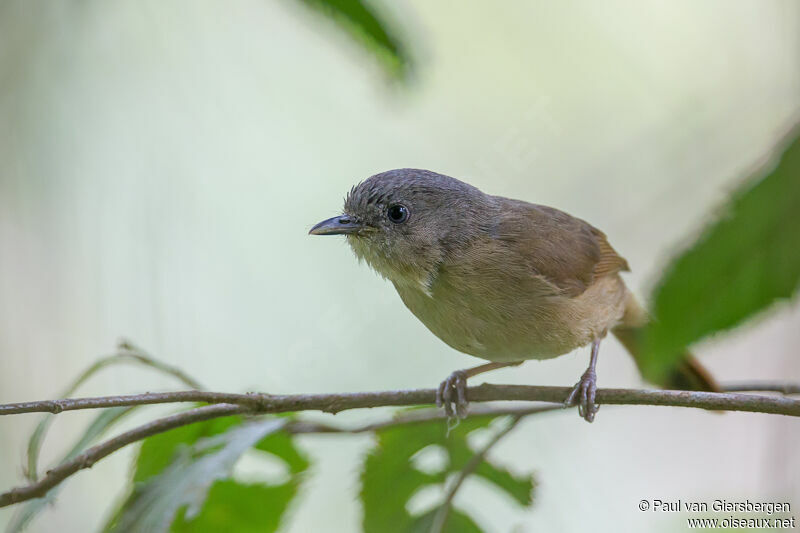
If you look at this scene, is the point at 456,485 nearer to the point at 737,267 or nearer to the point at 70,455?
the point at 70,455

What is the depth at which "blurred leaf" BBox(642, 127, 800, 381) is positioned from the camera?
3.26ft

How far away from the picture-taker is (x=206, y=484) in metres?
2.14

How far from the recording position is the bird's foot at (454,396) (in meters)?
2.95

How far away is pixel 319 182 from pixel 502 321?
89.3 inches

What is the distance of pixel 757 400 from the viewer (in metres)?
1.98

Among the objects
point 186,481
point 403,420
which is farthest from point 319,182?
point 186,481

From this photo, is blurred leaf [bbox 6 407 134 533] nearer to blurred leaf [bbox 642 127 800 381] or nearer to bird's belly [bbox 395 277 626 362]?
bird's belly [bbox 395 277 626 362]

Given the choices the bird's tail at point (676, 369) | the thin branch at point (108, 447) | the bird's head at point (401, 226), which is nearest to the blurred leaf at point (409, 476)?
the thin branch at point (108, 447)

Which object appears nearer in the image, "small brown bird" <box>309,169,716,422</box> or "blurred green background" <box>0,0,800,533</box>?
"small brown bird" <box>309,169,716,422</box>

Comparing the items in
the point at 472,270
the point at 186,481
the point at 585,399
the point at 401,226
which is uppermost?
the point at 401,226

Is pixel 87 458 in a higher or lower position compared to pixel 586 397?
higher

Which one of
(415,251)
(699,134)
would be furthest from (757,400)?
(699,134)

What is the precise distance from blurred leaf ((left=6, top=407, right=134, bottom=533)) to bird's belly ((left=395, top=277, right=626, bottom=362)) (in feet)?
4.11

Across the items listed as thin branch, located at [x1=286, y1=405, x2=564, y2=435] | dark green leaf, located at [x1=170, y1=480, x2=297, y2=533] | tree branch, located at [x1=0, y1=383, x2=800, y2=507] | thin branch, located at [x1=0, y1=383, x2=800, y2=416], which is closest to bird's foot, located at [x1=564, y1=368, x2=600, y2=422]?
thin branch, located at [x1=286, y1=405, x2=564, y2=435]
